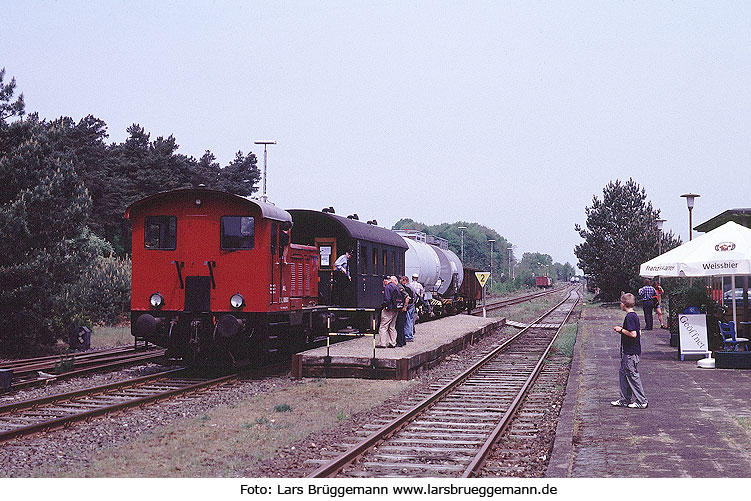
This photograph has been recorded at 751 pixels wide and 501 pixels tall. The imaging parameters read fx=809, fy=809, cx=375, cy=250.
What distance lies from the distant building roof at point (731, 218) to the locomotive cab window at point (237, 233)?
36.6 feet

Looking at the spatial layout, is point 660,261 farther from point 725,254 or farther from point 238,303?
point 238,303

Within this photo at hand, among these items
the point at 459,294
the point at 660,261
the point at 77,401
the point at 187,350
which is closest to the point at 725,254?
the point at 660,261

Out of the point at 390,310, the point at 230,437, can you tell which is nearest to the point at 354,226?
the point at 390,310

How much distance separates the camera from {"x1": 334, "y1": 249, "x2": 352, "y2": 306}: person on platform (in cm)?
1898

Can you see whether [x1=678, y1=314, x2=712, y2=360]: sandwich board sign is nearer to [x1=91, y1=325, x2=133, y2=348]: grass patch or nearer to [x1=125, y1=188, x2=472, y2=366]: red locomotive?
[x1=125, y1=188, x2=472, y2=366]: red locomotive

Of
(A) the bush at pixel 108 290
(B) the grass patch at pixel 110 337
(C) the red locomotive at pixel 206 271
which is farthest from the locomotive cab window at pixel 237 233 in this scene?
(A) the bush at pixel 108 290

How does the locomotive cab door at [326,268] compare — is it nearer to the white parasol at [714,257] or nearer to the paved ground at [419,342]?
the paved ground at [419,342]

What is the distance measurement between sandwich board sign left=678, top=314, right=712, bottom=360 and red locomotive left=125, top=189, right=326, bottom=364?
8312mm

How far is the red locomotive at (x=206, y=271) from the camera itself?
15.0 m

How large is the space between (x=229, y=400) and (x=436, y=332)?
37.6 ft

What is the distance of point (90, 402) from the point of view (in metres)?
12.3

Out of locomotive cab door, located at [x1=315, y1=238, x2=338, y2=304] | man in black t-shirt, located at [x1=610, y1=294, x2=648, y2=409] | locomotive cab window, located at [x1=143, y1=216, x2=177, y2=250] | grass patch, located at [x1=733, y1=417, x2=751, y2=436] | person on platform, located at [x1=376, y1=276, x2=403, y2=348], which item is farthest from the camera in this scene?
locomotive cab door, located at [x1=315, y1=238, x2=338, y2=304]

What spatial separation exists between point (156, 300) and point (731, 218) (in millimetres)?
13709

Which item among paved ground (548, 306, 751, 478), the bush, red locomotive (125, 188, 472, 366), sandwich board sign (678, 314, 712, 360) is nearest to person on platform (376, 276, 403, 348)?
red locomotive (125, 188, 472, 366)
